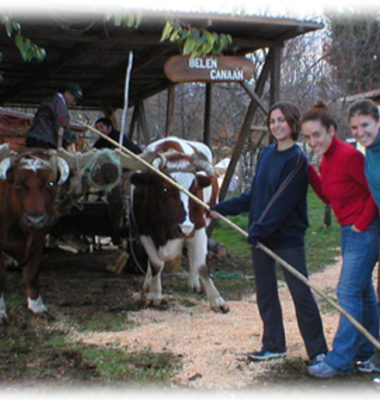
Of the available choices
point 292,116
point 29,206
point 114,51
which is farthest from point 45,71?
point 292,116

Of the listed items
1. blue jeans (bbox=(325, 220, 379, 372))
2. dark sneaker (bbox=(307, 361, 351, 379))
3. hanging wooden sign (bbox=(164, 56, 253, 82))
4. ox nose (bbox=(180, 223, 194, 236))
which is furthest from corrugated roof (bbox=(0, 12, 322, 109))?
dark sneaker (bbox=(307, 361, 351, 379))

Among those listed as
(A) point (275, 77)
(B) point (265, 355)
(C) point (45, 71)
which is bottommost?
(B) point (265, 355)

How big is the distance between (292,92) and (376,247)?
1224 cm

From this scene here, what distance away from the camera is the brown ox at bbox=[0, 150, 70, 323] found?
237 inches

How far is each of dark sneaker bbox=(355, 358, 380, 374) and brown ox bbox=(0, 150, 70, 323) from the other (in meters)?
3.17

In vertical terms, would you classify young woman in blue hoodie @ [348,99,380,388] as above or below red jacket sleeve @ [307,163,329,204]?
above

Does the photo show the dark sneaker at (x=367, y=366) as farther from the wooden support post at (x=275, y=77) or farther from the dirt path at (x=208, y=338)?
the wooden support post at (x=275, y=77)

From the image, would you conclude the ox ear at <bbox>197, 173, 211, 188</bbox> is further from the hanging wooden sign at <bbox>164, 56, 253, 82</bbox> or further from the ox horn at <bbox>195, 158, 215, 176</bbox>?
the hanging wooden sign at <bbox>164, 56, 253, 82</bbox>

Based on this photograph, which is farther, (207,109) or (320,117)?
(207,109)

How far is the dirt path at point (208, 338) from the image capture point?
4559 millimetres

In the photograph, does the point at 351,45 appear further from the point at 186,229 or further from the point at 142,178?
the point at 186,229

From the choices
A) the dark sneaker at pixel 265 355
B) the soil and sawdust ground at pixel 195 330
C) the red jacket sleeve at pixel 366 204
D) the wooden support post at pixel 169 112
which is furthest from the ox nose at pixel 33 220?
the wooden support post at pixel 169 112

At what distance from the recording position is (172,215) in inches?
263

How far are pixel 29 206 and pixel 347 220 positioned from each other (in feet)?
10.1
